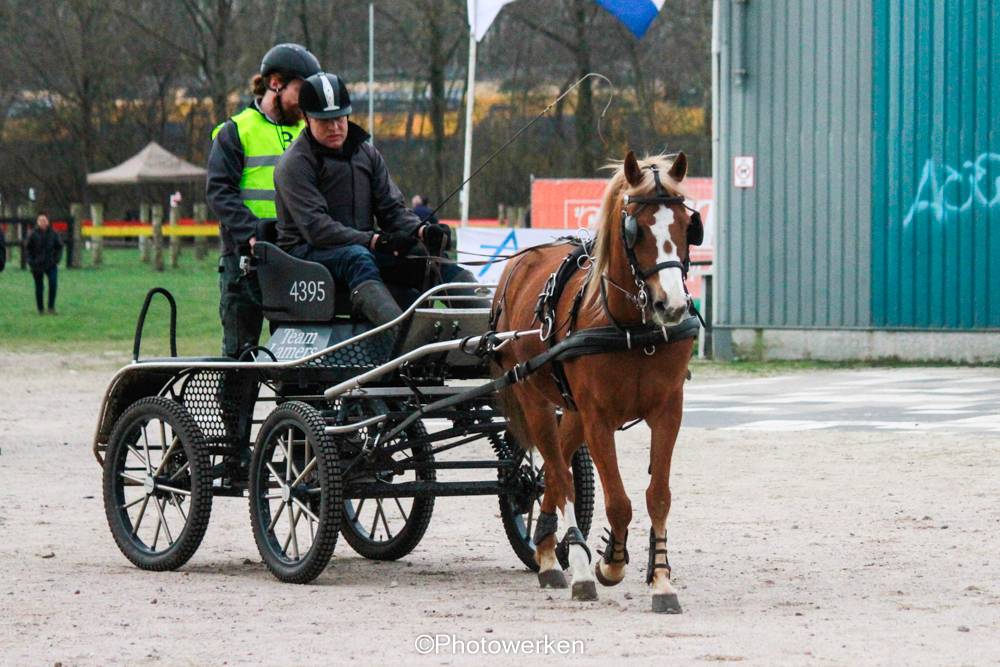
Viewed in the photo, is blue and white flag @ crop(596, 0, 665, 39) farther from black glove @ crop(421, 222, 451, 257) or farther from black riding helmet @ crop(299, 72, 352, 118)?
black riding helmet @ crop(299, 72, 352, 118)

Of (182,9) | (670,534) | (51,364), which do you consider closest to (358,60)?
(182,9)

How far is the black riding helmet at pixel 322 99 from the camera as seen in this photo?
8.34 metres

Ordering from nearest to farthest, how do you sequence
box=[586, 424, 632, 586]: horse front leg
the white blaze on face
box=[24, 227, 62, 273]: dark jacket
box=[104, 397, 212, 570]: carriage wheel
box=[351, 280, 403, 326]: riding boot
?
the white blaze on face < box=[586, 424, 632, 586]: horse front leg < box=[351, 280, 403, 326]: riding boot < box=[104, 397, 212, 570]: carriage wheel < box=[24, 227, 62, 273]: dark jacket

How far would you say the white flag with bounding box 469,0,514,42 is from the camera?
64.0 feet

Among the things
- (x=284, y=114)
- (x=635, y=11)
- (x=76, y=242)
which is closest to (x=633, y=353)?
(x=284, y=114)

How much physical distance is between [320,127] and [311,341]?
39.9 inches

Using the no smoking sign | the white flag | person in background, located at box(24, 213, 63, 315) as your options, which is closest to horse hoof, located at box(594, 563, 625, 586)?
the white flag

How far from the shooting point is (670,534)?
9430mm

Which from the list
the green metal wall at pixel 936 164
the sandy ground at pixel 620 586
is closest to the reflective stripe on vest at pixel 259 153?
the sandy ground at pixel 620 586

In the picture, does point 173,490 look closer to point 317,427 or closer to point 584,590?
point 317,427

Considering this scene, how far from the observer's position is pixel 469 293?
8.69 meters

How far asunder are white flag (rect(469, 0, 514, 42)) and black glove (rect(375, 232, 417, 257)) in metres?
11.3

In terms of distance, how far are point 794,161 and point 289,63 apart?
12.7m

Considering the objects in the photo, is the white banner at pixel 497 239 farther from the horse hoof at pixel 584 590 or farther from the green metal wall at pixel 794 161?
the horse hoof at pixel 584 590
